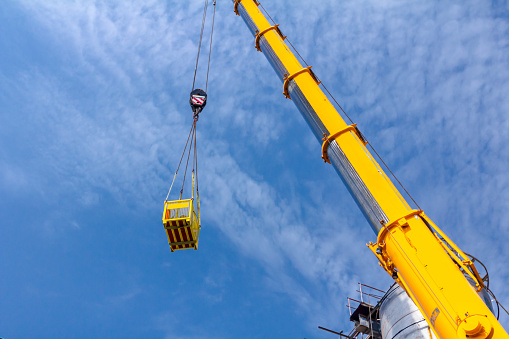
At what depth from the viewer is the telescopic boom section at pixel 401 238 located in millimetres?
8094

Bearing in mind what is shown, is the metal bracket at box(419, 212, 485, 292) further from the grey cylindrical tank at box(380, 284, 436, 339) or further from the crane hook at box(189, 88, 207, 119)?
the crane hook at box(189, 88, 207, 119)

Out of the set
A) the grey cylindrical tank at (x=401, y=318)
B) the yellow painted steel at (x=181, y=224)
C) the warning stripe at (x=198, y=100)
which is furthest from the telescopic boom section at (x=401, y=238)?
the warning stripe at (x=198, y=100)

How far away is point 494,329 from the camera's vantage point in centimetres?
758

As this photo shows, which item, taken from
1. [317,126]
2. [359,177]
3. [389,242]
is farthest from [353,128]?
[389,242]

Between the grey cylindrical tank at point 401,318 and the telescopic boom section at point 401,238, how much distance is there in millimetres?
3825

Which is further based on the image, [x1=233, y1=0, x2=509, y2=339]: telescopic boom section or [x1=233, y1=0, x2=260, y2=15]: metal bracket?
[x1=233, y1=0, x2=260, y2=15]: metal bracket

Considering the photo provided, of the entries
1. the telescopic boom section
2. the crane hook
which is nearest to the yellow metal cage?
the telescopic boom section

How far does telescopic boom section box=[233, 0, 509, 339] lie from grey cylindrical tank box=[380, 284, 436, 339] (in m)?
3.83

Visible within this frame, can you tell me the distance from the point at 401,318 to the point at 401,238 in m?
6.88

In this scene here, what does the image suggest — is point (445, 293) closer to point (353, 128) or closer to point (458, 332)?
point (458, 332)

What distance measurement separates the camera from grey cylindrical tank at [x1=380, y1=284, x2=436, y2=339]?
14.0m

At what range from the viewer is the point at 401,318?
15203 mm

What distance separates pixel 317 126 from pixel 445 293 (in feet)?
20.3

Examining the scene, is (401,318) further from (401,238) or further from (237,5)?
(237,5)
